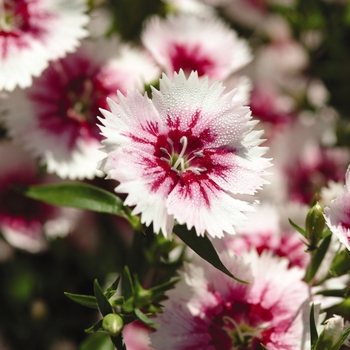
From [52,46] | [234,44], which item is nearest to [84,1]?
[52,46]

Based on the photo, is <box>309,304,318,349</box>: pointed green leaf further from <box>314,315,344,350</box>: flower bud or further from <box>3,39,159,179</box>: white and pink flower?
<box>3,39,159,179</box>: white and pink flower

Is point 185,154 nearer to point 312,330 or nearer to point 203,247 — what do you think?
point 203,247

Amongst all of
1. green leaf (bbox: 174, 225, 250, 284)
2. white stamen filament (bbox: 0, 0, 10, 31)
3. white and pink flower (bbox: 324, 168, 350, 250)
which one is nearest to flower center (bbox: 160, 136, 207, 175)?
green leaf (bbox: 174, 225, 250, 284)

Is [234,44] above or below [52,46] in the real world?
above

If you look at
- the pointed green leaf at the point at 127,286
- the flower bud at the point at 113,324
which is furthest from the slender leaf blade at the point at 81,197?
the flower bud at the point at 113,324

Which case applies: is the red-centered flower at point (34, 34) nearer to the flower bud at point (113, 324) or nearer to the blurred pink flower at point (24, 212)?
the blurred pink flower at point (24, 212)

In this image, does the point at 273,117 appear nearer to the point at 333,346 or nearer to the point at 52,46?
the point at 52,46
